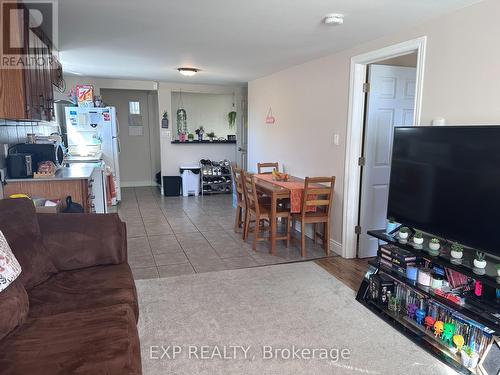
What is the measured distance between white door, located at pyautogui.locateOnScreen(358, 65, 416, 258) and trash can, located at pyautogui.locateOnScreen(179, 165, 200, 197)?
4.26m

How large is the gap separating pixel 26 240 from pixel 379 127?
3.29 m

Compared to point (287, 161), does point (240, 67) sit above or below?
above

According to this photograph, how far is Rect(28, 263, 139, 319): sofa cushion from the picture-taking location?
5.80 feet

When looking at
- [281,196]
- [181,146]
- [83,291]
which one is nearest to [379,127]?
[281,196]

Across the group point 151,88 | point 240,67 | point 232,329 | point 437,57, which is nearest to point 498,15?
point 437,57

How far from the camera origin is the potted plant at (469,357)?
202cm

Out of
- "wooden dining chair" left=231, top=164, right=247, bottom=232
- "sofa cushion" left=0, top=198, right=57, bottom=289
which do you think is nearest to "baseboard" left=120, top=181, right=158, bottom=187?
"wooden dining chair" left=231, top=164, right=247, bottom=232

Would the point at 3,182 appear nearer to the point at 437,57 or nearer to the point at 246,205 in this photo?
the point at 246,205

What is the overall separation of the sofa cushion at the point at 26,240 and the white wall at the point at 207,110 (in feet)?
19.5

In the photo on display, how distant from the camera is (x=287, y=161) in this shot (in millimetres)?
5184

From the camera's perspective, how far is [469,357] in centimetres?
205

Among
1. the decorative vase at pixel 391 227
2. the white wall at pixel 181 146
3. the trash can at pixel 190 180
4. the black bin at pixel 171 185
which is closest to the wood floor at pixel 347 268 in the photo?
the decorative vase at pixel 391 227

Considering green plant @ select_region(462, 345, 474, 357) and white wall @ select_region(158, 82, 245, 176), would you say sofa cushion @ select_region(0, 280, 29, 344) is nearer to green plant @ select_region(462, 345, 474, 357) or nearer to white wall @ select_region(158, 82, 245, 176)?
green plant @ select_region(462, 345, 474, 357)

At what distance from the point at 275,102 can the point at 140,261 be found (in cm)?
323
